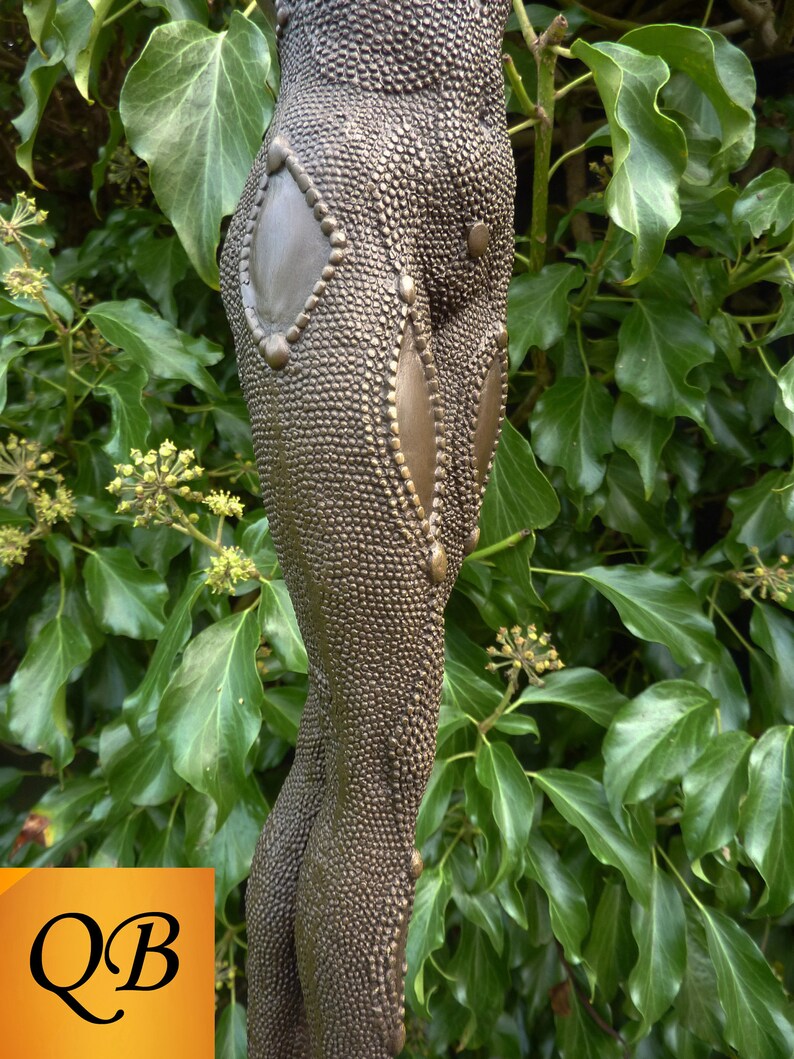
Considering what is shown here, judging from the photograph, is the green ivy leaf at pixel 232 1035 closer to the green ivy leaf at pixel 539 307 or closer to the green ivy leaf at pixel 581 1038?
the green ivy leaf at pixel 581 1038

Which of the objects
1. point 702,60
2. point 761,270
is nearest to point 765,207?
point 761,270

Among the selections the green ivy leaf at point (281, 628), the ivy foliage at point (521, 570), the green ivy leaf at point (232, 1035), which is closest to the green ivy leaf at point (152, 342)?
the ivy foliage at point (521, 570)

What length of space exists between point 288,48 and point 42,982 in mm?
585

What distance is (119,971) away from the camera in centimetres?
62

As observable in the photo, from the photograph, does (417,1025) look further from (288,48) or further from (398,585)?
(288,48)

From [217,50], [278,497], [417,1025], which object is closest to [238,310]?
[278,497]

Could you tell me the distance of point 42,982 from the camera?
25.7 inches

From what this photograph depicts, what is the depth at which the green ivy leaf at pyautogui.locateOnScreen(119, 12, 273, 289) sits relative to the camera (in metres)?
0.54

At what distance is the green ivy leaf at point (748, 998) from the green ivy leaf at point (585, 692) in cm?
19

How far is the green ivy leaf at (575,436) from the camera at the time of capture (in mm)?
859

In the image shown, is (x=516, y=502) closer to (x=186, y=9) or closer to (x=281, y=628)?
(x=281, y=628)

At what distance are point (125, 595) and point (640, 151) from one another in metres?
0.53

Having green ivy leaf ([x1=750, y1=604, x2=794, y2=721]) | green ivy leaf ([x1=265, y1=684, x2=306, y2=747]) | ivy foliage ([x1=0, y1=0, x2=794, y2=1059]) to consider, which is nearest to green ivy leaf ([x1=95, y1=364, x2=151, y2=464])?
ivy foliage ([x1=0, y1=0, x2=794, y2=1059])

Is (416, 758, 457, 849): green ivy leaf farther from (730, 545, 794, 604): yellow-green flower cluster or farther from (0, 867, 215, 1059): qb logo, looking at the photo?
(730, 545, 794, 604): yellow-green flower cluster
